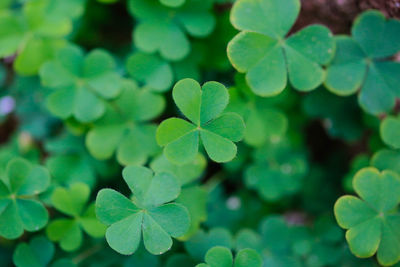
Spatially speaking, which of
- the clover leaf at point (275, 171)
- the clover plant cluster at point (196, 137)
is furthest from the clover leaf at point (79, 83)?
the clover leaf at point (275, 171)

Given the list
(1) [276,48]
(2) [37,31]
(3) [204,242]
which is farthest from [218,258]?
(2) [37,31]

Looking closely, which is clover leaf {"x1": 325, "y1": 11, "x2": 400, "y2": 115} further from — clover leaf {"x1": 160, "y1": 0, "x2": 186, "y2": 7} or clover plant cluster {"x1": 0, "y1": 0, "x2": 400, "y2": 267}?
clover leaf {"x1": 160, "y1": 0, "x2": 186, "y2": 7}

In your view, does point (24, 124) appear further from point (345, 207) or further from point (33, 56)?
point (345, 207)

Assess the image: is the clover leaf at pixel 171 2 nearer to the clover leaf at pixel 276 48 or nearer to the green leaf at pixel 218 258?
the clover leaf at pixel 276 48

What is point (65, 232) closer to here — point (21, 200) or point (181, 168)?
point (21, 200)

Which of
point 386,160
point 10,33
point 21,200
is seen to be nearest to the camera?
point 21,200
